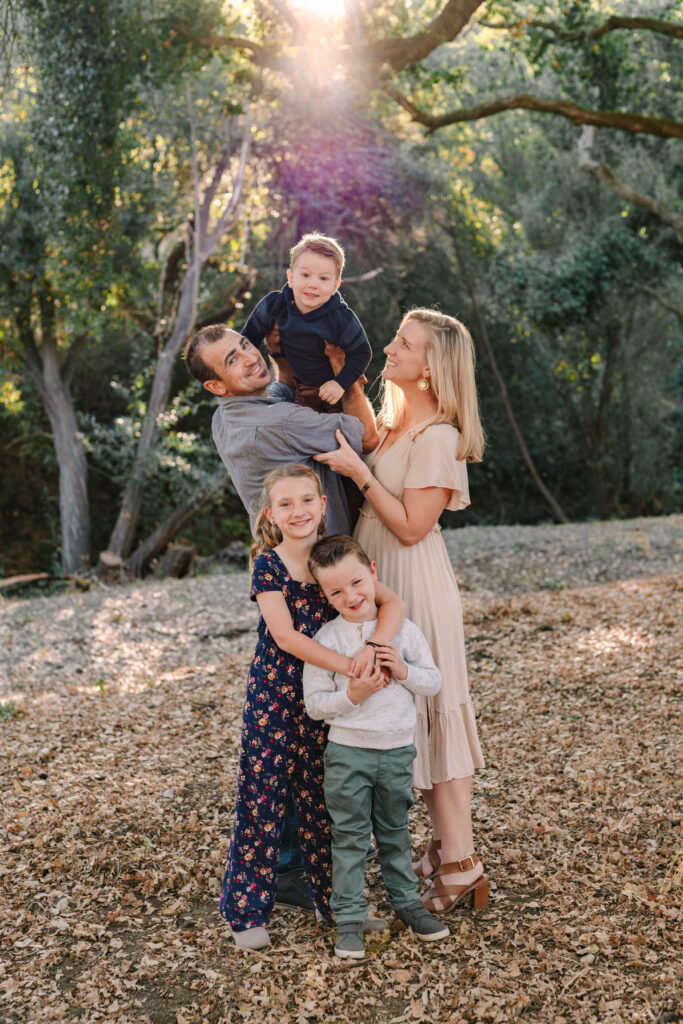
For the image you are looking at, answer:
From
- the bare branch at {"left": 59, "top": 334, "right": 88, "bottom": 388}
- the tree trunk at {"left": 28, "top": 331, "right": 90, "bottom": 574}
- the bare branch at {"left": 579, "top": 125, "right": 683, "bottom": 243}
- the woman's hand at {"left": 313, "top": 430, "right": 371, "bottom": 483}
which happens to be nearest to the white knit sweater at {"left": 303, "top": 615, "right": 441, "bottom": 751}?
the woman's hand at {"left": 313, "top": 430, "right": 371, "bottom": 483}

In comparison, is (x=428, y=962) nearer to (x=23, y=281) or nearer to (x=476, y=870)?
(x=476, y=870)

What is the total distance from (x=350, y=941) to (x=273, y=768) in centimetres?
54

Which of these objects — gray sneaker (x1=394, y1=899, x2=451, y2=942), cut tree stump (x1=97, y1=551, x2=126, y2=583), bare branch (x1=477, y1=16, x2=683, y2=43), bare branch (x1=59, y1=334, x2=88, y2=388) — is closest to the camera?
gray sneaker (x1=394, y1=899, x2=451, y2=942)

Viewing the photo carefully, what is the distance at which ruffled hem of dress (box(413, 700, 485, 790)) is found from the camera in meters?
2.76

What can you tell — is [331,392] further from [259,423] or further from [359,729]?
[359,729]

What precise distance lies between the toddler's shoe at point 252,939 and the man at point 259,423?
37 centimetres

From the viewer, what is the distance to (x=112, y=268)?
9.91 meters

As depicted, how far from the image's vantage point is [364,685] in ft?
7.90

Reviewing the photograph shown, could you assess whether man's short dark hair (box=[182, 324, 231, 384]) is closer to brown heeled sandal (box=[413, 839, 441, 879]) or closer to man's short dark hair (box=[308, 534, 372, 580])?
man's short dark hair (box=[308, 534, 372, 580])

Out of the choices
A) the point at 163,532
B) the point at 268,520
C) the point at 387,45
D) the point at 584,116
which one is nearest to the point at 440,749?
the point at 268,520

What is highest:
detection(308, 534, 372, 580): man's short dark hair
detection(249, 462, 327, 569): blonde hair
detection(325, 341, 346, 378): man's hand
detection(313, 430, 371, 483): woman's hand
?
A: detection(325, 341, 346, 378): man's hand

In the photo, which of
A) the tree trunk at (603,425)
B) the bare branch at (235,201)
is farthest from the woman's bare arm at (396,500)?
the tree trunk at (603,425)

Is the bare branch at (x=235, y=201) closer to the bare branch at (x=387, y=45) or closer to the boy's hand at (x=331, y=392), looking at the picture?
the bare branch at (x=387, y=45)

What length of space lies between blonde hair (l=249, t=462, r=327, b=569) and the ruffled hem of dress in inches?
27.4
